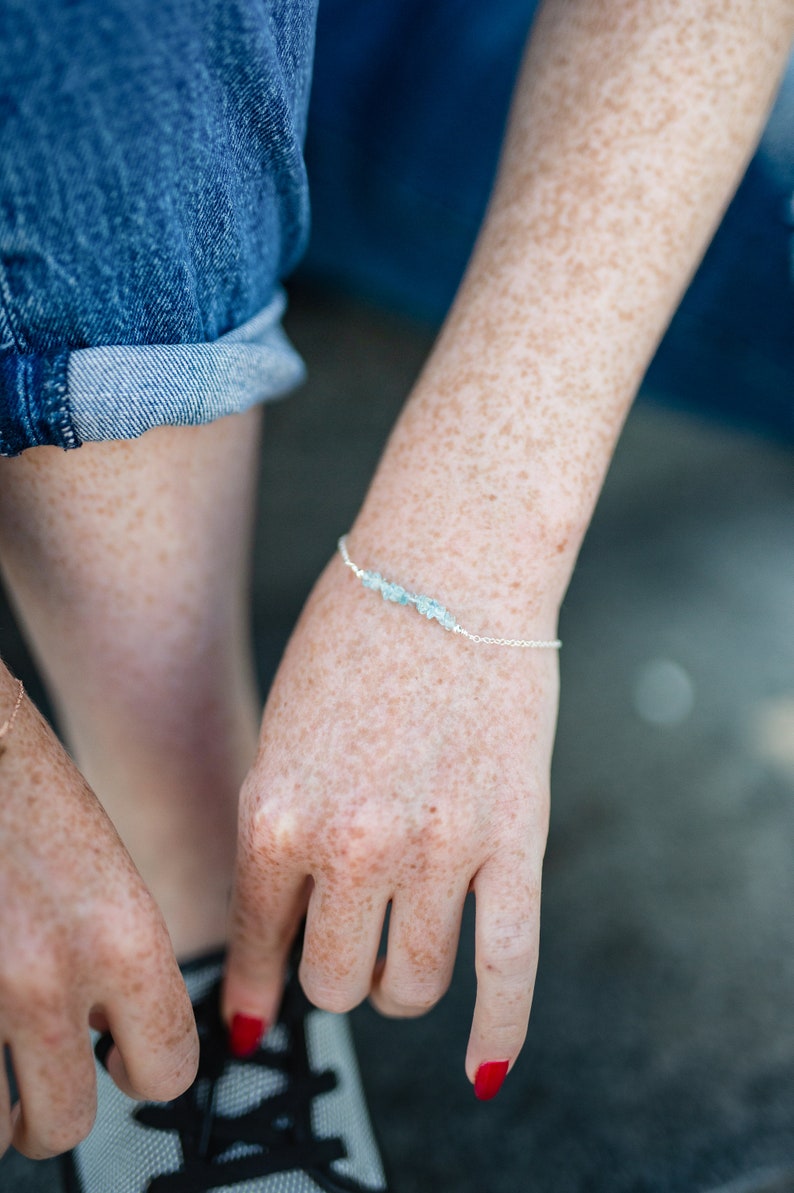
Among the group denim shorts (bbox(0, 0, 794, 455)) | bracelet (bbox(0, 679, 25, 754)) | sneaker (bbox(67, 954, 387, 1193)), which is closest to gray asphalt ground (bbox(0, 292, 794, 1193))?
sneaker (bbox(67, 954, 387, 1193))

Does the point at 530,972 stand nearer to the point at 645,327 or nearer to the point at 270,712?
the point at 270,712

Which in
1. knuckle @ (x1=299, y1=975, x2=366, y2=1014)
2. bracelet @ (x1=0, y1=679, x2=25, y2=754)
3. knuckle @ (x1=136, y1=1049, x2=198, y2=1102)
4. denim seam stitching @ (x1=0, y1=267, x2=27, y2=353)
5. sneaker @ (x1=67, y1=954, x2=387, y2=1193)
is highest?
denim seam stitching @ (x1=0, y1=267, x2=27, y2=353)

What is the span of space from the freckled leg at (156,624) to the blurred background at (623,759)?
283mm

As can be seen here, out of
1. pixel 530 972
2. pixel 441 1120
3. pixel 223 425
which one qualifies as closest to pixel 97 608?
pixel 223 425

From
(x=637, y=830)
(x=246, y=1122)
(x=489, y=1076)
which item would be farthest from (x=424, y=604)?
(x=637, y=830)

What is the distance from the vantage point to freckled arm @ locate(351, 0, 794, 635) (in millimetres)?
562

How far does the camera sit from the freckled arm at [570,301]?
0.56 m

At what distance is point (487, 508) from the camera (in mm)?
558

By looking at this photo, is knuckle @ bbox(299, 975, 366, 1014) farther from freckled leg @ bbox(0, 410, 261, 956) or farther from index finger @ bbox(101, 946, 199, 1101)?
freckled leg @ bbox(0, 410, 261, 956)

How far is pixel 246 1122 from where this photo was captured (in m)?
0.63

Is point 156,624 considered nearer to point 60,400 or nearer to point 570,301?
point 60,400

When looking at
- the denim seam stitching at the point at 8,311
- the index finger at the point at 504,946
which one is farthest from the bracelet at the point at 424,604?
the denim seam stitching at the point at 8,311

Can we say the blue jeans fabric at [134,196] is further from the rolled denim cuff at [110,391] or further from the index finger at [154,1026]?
the index finger at [154,1026]

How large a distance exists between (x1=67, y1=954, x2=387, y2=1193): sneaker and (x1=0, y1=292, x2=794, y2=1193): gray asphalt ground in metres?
0.19
